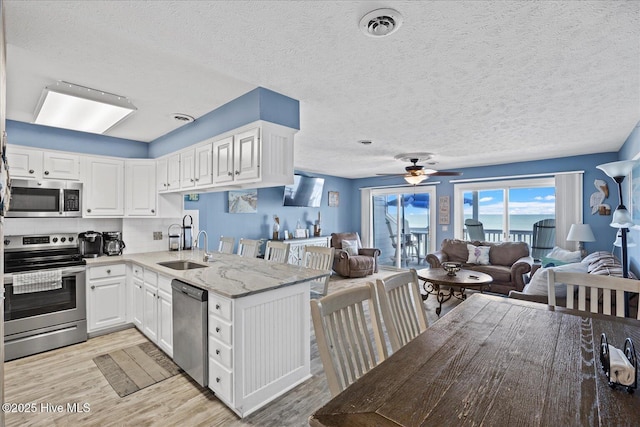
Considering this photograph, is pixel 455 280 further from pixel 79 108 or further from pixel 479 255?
pixel 79 108

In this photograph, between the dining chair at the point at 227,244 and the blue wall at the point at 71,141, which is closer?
the blue wall at the point at 71,141

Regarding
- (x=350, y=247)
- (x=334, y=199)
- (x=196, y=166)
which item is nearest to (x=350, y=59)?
(x=196, y=166)

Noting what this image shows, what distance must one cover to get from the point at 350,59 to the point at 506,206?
215 inches

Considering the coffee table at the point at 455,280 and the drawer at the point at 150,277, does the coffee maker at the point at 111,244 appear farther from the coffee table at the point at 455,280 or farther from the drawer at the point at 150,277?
the coffee table at the point at 455,280

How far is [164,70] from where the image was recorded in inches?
84.7

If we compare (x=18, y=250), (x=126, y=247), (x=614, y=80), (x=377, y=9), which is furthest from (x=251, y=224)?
(x=614, y=80)

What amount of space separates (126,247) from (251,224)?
92.0 inches

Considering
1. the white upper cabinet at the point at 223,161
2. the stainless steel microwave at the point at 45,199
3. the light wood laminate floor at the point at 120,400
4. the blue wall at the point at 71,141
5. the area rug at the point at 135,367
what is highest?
the blue wall at the point at 71,141

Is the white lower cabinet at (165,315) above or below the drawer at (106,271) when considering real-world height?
below

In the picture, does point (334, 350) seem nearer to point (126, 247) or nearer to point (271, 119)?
point (271, 119)

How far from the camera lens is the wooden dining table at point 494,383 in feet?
2.70

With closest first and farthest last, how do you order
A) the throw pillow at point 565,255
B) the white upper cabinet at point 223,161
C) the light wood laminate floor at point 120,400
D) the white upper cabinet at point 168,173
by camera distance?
the light wood laminate floor at point 120,400 < the white upper cabinet at point 223,161 < the white upper cabinet at point 168,173 < the throw pillow at point 565,255

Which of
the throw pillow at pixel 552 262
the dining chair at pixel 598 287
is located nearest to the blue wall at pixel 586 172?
the throw pillow at pixel 552 262

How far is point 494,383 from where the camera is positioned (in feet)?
3.26
